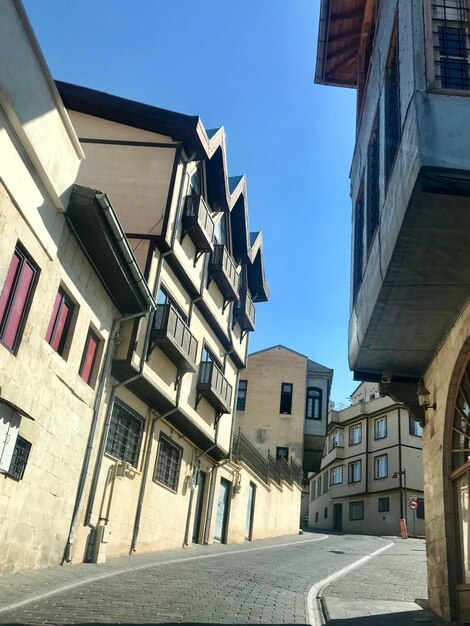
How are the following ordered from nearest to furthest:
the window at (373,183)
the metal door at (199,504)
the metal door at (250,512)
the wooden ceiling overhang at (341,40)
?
the window at (373,183) < the wooden ceiling overhang at (341,40) < the metal door at (199,504) < the metal door at (250,512)

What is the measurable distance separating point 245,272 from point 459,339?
16.9 meters

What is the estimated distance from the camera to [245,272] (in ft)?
81.5

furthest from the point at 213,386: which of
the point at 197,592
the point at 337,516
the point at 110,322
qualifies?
the point at 337,516

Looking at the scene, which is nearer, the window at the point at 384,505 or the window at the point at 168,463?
the window at the point at 168,463

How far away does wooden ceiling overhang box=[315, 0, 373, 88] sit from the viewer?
13.4 meters

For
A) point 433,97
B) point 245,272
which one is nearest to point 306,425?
point 245,272

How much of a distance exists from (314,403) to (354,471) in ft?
49.0

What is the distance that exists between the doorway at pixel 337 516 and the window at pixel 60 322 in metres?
44.4

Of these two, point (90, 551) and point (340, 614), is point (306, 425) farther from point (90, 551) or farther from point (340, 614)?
point (340, 614)

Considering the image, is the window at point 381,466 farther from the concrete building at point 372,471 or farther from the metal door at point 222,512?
the metal door at point 222,512

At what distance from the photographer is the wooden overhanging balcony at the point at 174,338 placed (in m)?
14.8

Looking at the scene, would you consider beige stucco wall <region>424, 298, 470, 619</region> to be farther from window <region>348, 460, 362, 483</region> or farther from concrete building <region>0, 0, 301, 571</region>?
window <region>348, 460, 362, 483</region>

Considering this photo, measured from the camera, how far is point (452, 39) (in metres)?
7.70

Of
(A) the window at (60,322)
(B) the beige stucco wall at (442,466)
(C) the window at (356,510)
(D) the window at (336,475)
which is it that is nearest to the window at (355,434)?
(D) the window at (336,475)
